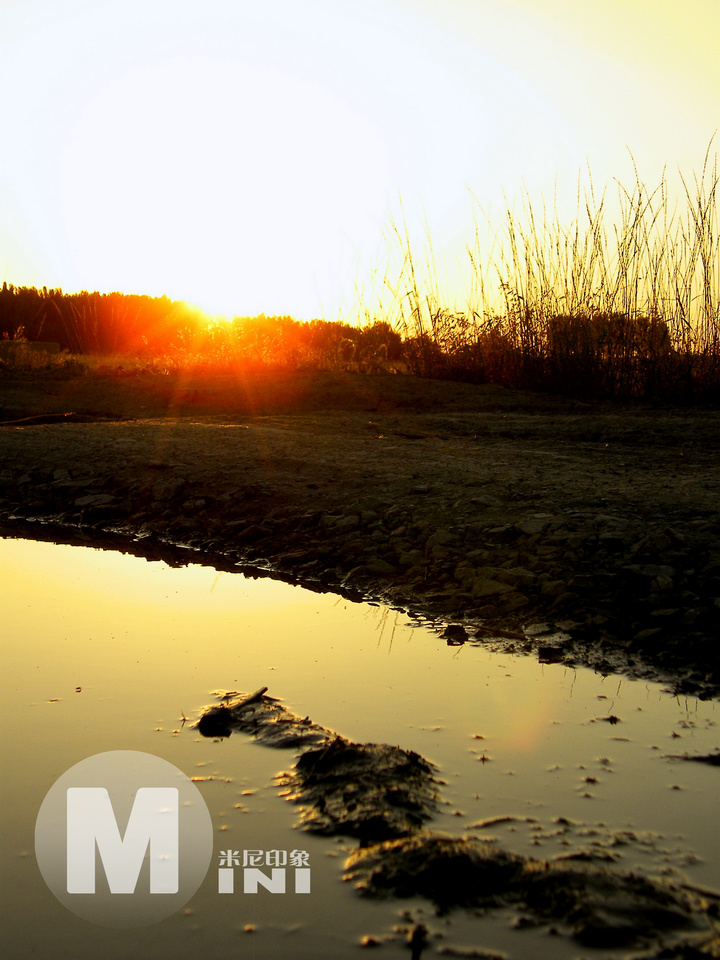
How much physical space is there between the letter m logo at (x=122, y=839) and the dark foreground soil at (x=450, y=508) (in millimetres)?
1654

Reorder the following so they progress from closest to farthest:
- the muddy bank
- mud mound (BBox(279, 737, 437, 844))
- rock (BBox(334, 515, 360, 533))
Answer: the muddy bank
mud mound (BBox(279, 737, 437, 844))
rock (BBox(334, 515, 360, 533))

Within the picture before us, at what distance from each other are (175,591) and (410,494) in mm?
1606

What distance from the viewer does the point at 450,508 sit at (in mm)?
4867

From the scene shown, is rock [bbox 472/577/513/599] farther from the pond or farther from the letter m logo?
the letter m logo

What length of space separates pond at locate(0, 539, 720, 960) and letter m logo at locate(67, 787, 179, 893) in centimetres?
9

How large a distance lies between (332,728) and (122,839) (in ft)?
2.52

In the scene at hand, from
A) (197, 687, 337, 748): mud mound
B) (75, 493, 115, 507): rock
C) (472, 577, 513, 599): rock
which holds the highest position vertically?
(75, 493, 115, 507): rock

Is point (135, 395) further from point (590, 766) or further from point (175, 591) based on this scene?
point (590, 766)

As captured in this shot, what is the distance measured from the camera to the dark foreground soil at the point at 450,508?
366 cm

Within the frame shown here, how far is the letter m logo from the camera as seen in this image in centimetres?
189

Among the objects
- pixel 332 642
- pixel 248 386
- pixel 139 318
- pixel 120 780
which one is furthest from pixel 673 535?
pixel 139 318

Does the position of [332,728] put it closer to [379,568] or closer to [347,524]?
[379,568]

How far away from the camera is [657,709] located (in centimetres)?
283

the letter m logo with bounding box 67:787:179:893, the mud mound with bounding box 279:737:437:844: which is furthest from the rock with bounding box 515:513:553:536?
the letter m logo with bounding box 67:787:179:893
